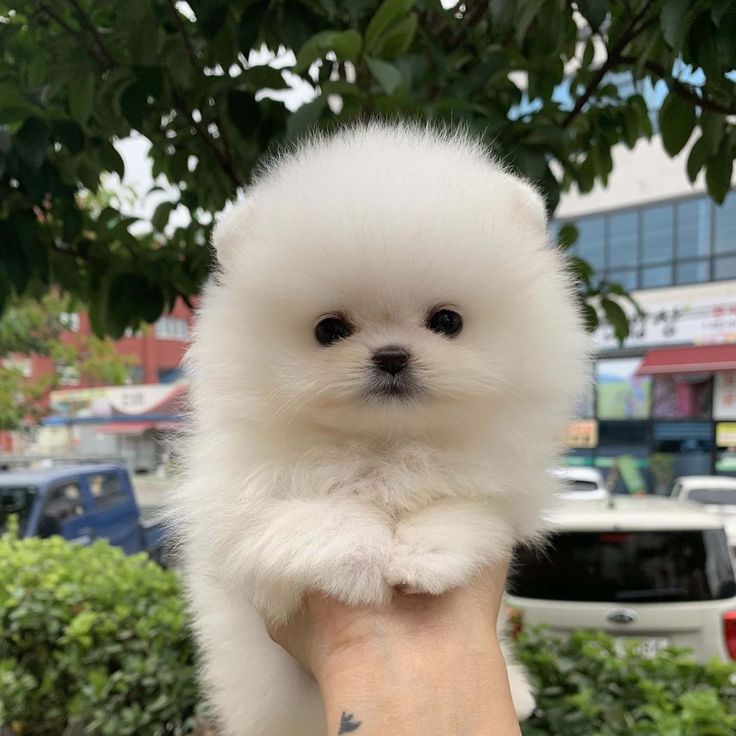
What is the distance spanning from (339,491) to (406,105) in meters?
1.11

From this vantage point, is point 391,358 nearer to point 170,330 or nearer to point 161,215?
point 161,215

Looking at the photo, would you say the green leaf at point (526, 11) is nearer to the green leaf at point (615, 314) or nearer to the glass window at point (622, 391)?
the green leaf at point (615, 314)

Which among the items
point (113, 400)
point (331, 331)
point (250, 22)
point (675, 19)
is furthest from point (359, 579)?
point (113, 400)

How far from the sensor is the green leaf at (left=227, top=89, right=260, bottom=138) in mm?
2230

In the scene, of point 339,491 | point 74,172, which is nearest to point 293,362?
point 339,491

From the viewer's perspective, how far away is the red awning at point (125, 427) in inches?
1076

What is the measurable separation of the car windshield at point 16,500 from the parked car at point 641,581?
6.12m

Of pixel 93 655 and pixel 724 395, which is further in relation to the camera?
pixel 724 395

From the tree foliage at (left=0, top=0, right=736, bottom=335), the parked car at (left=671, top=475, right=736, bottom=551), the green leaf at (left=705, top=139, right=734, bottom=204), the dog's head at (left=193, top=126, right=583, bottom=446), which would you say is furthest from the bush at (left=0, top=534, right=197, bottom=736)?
the parked car at (left=671, top=475, right=736, bottom=551)

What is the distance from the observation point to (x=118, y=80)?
2.04 m

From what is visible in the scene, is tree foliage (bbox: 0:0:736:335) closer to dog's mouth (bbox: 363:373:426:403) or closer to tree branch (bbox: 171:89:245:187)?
tree branch (bbox: 171:89:245:187)

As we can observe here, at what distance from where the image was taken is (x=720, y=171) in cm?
223

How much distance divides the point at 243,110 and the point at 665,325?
16.4 metres

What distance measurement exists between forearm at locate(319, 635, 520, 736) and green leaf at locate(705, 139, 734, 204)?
1856 millimetres
